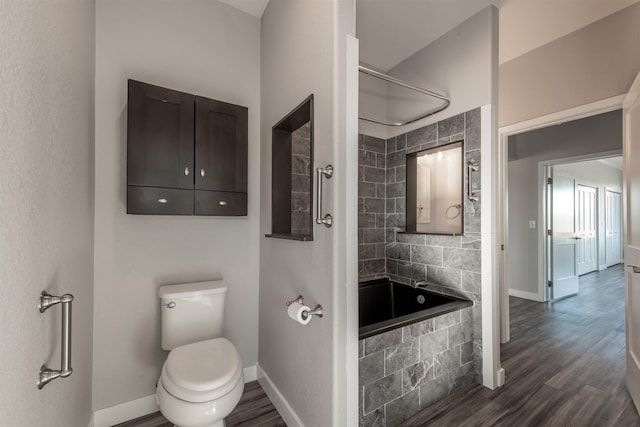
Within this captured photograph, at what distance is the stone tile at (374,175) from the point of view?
2.88 metres

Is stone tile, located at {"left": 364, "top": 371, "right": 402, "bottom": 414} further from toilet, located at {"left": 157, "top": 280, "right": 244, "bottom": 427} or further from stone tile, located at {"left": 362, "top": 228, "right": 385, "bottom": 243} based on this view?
stone tile, located at {"left": 362, "top": 228, "right": 385, "bottom": 243}

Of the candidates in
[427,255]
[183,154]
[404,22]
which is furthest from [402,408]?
[404,22]

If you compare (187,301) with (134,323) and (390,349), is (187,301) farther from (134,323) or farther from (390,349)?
(390,349)

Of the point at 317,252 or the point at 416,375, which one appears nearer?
the point at 317,252

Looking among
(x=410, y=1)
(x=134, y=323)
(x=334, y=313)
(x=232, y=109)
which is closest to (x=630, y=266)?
(x=334, y=313)

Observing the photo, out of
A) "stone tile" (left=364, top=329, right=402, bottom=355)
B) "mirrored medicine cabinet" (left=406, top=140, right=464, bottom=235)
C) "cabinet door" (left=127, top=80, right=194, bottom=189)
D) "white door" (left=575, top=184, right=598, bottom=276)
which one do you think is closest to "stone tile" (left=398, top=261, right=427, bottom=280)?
"mirrored medicine cabinet" (left=406, top=140, right=464, bottom=235)

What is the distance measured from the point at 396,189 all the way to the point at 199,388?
2.31 meters

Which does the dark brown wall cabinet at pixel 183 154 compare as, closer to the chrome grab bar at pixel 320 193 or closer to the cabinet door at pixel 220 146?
the cabinet door at pixel 220 146

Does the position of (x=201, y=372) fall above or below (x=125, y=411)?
above

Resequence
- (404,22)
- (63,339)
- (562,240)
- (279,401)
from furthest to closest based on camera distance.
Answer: (562,240) → (404,22) → (279,401) → (63,339)

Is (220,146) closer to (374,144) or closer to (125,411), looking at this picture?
(374,144)

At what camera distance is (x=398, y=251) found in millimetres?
2809

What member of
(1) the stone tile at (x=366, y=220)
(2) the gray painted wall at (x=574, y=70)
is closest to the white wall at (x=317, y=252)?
(1) the stone tile at (x=366, y=220)

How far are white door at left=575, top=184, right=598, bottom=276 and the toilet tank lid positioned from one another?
5.89 metres
